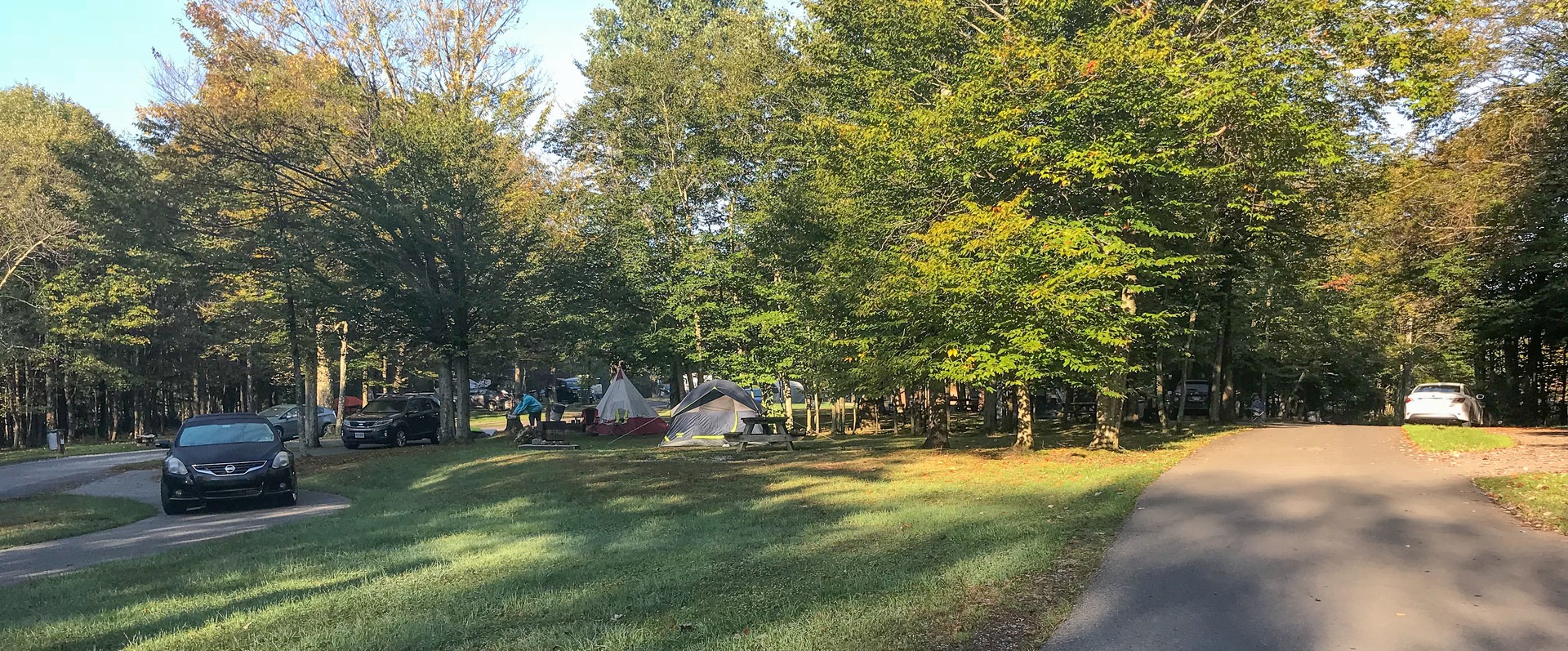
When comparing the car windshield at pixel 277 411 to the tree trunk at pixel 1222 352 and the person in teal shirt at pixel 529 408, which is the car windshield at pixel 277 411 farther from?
the tree trunk at pixel 1222 352

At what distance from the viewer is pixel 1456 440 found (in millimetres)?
17469

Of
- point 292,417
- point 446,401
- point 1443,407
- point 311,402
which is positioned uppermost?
point 311,402

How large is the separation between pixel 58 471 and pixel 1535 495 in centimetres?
2652

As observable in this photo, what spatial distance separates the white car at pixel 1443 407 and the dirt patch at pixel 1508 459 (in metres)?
7.96

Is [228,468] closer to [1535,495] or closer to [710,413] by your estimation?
[710,413]

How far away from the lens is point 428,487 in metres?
15.4

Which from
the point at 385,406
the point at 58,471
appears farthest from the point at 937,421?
Result: the point at 58,471

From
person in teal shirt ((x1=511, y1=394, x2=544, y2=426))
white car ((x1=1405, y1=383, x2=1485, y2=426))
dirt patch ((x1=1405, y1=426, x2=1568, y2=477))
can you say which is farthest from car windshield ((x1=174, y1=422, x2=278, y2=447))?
white car ((x1=1405, y1=383, x2=1485, y2=426))

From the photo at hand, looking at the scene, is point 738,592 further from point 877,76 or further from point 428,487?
point 877,76

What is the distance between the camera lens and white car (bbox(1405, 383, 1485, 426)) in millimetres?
25312

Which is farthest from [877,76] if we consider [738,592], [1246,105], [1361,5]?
[738,592]

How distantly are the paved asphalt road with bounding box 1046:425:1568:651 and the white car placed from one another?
17325 mm

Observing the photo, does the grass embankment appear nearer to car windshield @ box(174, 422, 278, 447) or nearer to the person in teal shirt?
the person in teal shirt

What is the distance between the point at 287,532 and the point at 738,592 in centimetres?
711
